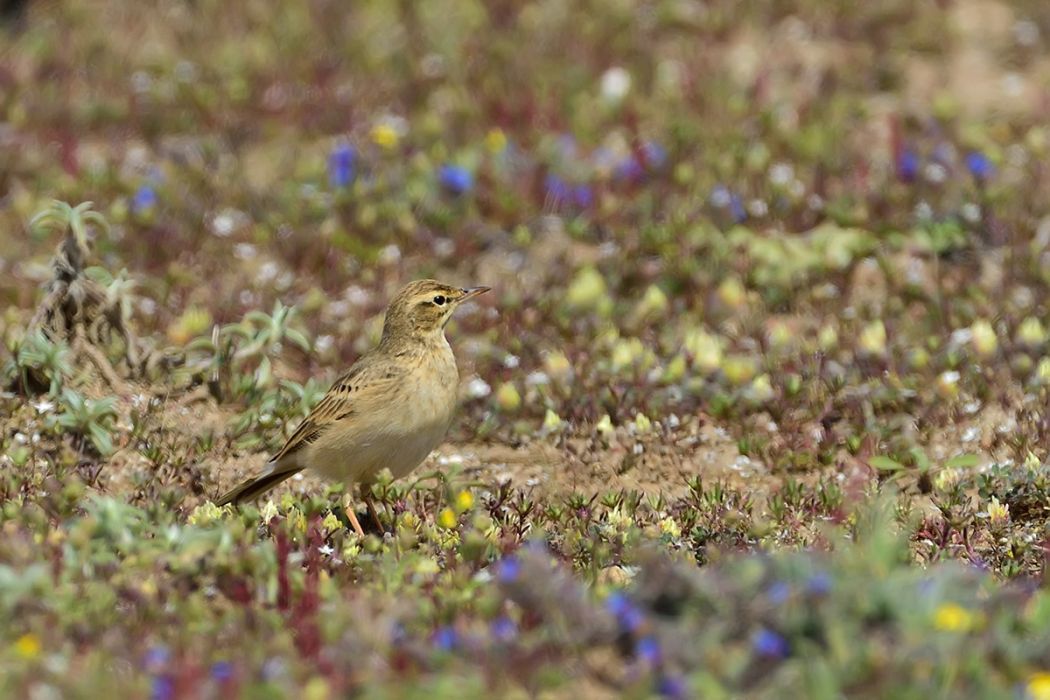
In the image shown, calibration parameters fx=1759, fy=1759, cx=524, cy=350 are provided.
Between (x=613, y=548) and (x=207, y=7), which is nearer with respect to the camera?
(x=613, y=548)

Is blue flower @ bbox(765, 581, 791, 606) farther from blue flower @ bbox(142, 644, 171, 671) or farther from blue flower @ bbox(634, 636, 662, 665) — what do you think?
blue flower @ bbox(142, 644, 171, 671)

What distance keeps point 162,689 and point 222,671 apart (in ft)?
0.63

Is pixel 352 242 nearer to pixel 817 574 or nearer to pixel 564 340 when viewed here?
pixel 564 340

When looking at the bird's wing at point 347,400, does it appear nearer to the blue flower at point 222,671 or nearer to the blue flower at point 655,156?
the blue flower at point 222,671

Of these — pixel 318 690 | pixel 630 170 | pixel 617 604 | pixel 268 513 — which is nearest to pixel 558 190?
pixel 630 170

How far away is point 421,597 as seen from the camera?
592 cm

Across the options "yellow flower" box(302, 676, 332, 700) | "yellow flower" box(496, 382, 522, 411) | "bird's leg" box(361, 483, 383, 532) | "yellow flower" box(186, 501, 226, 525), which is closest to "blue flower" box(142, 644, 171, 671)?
"yellow flower" box(302, 676, 332, 700)

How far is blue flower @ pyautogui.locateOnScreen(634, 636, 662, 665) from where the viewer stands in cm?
511

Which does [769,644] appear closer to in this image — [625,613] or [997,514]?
[625,613]

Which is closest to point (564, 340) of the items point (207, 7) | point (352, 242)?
point (352, 242)

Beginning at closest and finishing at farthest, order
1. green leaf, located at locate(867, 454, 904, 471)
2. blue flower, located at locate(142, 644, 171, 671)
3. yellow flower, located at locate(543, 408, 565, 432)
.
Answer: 1. blue flower, located at locate(142, 644, 171, 671)
2. green leaf, located at locate(867, 454, 904, 471)
3. yellow flower, located at locate(543, 408, 565, 432)

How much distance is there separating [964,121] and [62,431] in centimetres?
664

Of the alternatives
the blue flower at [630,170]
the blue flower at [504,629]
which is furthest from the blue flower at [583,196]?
the blue flower at [504,629]

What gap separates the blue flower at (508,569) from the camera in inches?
224
